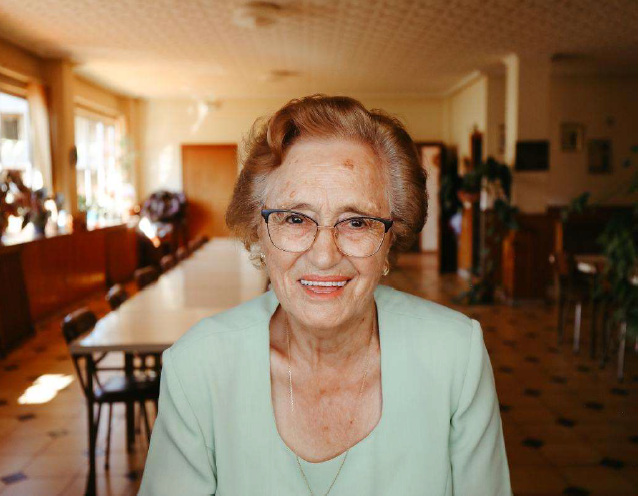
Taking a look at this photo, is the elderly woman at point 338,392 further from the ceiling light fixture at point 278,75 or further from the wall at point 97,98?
the wall at point 97,98

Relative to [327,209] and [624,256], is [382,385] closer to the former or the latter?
[327,209]

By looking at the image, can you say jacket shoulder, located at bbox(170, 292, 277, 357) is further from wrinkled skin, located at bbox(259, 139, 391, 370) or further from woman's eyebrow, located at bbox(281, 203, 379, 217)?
woman's eyebrow, located at bbox(281, 203, 379, 217)

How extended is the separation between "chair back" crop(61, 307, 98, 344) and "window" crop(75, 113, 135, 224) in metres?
5.98

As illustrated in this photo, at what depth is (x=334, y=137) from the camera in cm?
130

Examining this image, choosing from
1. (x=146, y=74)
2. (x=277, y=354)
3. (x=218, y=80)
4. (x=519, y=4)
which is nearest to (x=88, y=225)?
(x=146, y=74)

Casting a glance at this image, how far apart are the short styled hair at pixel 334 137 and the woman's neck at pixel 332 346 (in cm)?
22

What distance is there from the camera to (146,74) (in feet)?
29.3

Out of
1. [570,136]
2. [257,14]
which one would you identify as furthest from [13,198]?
[570,136]

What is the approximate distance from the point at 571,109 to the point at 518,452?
7122 millimetres

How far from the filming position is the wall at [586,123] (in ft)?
30.0

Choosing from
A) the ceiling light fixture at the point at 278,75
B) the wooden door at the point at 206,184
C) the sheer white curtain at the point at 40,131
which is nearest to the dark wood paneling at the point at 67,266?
the sheer white curtain at the point at 40,131

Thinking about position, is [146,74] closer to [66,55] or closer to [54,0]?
[66,55]

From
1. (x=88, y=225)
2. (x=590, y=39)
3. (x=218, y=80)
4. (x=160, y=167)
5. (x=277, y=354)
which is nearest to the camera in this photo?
(x=277, y=354)

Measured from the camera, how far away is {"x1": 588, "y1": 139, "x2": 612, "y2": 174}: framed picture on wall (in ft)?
30.0
